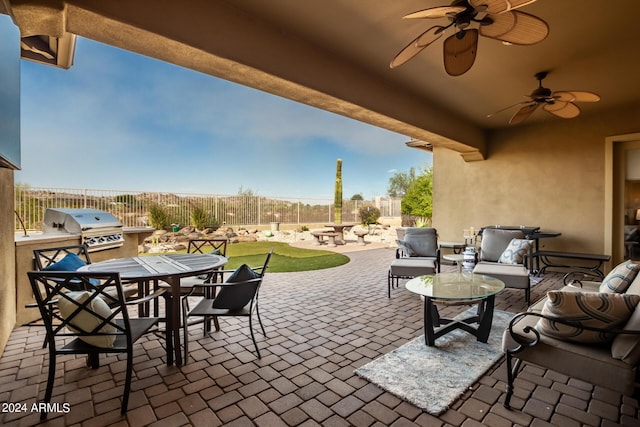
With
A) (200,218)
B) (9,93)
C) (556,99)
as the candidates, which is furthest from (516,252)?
(200,218)

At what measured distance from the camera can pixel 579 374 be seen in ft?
5.79

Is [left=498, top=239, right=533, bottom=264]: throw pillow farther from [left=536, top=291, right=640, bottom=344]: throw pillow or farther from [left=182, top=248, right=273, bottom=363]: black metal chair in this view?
[left=182, top=248, right=273, bottom=363]: black metal chair

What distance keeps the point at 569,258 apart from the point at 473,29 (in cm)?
595

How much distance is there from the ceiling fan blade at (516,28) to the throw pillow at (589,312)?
1.92 meters

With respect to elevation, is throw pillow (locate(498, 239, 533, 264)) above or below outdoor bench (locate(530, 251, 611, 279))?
above

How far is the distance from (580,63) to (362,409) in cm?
471

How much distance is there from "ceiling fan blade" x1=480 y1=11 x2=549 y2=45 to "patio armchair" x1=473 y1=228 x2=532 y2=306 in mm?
2942

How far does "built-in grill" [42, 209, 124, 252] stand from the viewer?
3.99m

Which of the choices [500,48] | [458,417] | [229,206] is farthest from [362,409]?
[229,206]

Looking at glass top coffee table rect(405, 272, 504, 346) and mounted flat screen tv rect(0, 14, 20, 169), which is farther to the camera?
glass top coffee table rect(405, 272, 504, 346)

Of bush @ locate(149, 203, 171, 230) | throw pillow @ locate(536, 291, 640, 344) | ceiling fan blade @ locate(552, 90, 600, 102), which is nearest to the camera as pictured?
throw pillow @ locate(536, 291, 640, 344)

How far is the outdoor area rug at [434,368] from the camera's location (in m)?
2.07

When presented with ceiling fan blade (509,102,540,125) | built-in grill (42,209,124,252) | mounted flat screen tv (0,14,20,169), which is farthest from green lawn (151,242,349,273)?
ceiling fan blade (509,102,540,125)

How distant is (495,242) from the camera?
5352 mm
